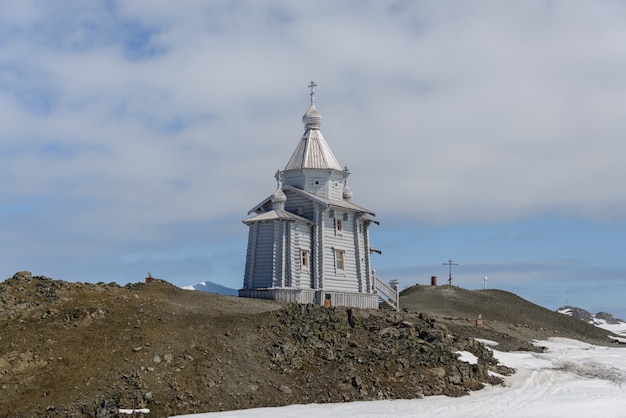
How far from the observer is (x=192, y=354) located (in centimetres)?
2750

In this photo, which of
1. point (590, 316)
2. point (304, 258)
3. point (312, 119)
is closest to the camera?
point (304, 258)

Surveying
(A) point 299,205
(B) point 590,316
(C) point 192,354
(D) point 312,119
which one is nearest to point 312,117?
(D) point 312,119

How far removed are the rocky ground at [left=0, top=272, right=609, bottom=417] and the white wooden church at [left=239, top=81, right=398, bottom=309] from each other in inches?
189

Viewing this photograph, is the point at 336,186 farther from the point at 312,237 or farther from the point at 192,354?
the point at 192,354

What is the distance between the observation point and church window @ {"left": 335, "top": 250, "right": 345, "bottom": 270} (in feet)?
143

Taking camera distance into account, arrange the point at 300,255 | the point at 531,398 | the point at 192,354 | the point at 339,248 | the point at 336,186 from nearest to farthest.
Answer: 1. the point at 192,354
2. the point at 531,398
3. the point at 300,255
4. the point at 339,248
5. the point at 336,186

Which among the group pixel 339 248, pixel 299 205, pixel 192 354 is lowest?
pixel 192 354

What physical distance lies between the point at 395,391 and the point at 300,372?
153 inches

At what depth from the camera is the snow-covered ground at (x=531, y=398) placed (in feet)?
85.0

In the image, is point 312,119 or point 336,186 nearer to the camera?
point 336,186

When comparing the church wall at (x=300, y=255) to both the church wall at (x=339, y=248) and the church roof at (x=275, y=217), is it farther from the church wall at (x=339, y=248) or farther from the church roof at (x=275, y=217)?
the church wall at (x=339, y=248)

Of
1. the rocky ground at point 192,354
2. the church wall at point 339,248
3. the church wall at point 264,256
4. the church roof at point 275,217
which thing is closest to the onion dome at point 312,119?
the church wall at point 339,248

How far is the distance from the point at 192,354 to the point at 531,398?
14.2 meters

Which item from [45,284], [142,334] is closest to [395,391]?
[142,334]
